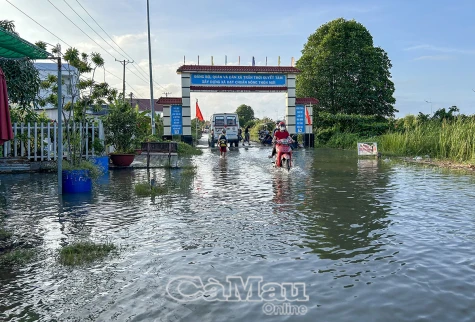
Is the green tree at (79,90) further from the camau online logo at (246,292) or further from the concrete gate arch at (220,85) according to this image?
the concrete gate arch at (220,85)

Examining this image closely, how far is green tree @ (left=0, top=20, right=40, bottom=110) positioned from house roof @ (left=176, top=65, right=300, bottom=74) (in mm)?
16594

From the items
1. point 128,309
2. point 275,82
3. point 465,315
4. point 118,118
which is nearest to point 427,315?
point 465,315

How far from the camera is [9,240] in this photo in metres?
6.37

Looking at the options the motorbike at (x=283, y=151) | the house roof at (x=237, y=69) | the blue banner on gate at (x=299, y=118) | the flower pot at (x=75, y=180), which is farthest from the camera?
the blue banner on gate at (x=299, y=118)

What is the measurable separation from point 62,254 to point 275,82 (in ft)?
94.1

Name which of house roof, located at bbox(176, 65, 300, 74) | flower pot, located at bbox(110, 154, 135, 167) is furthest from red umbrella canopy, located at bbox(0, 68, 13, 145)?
house roof, located at bbox(176, 65, 300, 74)

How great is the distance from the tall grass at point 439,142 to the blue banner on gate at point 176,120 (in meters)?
13.6

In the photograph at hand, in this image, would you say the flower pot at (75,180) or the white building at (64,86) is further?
the white building at (64,86)

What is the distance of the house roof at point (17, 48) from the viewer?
7.43m

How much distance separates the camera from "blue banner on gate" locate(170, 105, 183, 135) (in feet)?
105

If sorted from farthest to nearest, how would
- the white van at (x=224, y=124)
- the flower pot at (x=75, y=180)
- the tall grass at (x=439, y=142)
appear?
the white van at (x=224, y=124) < the tall grass at (x=439, y=142) < the flower pot at (x=75, y=180)

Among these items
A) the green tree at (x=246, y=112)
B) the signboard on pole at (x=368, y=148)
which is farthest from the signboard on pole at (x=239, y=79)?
the green tree at (x=246, y=112)

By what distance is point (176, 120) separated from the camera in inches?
1261

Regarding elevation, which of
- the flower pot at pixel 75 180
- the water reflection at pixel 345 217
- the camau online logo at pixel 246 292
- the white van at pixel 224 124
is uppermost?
the white van at pixel 224 124
